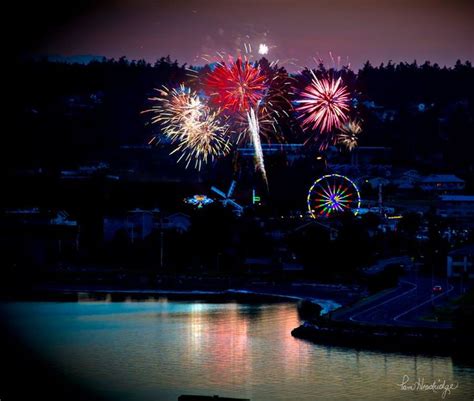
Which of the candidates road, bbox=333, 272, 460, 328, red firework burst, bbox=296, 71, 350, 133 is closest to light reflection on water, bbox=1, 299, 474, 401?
road, bbox=333, 272, 460, 328

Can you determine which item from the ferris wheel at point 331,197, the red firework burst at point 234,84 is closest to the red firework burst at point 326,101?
the red firework burst at point 234,84

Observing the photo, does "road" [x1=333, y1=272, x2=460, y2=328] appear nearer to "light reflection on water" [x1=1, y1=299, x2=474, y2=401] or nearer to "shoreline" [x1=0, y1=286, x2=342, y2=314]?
"light reflection on water" [x1=1, y1=299, x2=474, y2=401]

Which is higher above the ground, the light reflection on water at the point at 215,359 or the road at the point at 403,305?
the road at the point at 403,305

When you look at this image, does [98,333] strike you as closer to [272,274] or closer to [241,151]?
[272,274]

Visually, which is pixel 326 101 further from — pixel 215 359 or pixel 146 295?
pixel 215 359

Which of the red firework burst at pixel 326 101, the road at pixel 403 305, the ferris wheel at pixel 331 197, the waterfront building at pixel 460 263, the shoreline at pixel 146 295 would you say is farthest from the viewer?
the ferris wheel at pixel 331 197

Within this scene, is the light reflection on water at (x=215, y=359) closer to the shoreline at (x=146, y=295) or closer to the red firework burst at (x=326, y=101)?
the shoreline at (x=146, y=295)
